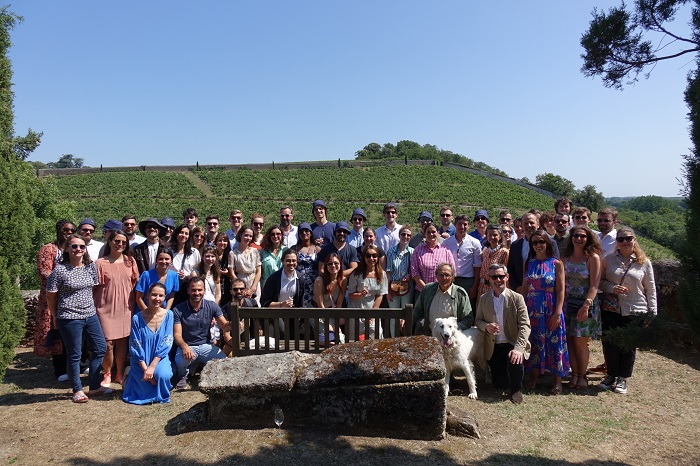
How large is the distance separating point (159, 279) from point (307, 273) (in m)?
1.97

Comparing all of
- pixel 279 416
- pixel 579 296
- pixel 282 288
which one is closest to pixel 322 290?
pixel 282 288

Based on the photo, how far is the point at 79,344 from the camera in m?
5.43

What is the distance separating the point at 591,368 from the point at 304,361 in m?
4.47

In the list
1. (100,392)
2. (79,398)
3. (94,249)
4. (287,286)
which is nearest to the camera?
(79,398)

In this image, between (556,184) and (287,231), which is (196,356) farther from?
(556,184)

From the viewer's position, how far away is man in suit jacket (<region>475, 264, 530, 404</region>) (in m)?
5.39

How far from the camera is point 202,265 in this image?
637 cm

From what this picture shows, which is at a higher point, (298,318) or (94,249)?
(94,249)

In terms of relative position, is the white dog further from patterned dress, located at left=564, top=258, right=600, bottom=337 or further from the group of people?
patterned dress, located at left=564, top=258, right=600, bottom=337

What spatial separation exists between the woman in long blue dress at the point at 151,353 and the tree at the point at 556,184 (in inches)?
2749

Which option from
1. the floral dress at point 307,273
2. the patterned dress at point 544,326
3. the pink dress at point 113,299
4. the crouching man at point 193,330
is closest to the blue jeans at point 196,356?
the crouching man at point 193,330

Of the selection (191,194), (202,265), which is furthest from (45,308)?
(191,194)

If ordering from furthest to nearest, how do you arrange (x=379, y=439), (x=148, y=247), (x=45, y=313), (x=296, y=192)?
(x=296, y=192)
(x=148, y=247)
(x=45, y=313)
(x=379, y=439)

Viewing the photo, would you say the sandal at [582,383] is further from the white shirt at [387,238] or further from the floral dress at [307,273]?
the floral dress at [307,273]
